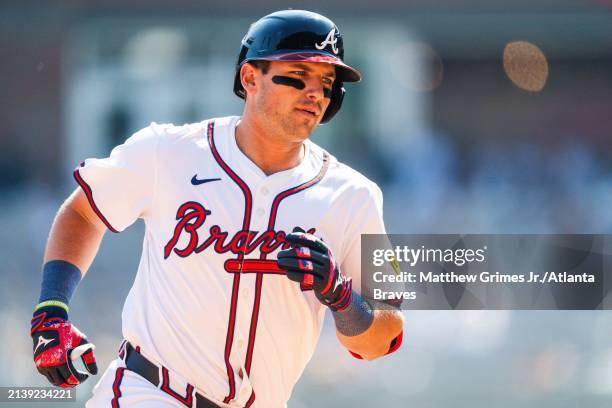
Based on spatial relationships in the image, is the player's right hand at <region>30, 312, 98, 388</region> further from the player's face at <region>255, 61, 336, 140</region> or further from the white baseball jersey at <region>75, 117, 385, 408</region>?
the player's face at <region>255, 61, 336, 140</region>

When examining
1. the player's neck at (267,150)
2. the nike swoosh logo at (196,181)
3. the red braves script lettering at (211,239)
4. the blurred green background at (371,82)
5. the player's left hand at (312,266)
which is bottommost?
the player's left hand at (312,266)

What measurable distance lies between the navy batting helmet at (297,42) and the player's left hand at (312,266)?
2.15ft

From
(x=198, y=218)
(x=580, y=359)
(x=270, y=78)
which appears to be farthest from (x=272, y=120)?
(x=580, y=359)

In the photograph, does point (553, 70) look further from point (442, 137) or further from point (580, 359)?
point (580, 359)

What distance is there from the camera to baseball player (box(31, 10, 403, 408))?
295 centimetres

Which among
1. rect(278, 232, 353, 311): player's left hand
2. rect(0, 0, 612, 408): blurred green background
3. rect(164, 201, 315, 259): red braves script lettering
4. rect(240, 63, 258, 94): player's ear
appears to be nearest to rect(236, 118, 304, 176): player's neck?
rect(240, 63, 258, 94): player's ear

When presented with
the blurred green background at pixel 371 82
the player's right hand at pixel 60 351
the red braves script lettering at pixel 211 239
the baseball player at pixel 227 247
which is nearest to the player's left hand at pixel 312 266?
the baseball player at pixel 227 247

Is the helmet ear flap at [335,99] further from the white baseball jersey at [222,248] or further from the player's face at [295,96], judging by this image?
the white baseball jersey at [222,248]

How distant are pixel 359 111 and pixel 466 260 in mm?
8877

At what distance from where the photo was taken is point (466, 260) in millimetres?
5020

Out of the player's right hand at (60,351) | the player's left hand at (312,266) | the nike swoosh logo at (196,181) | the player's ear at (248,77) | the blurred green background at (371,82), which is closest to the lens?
the player's left hand at (312,266)

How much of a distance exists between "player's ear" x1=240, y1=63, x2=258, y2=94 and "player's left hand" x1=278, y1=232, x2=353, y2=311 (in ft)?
2.43

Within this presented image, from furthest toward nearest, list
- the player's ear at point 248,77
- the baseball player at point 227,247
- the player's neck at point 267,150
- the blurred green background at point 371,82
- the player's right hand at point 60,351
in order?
the blurred green background at point 371,82
the player's ear at point 248,77
the player's neck at point 267,150
the baseball player at point 227,247
the player's right hand at point 60,351

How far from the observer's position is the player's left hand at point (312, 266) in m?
2.68
